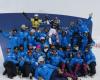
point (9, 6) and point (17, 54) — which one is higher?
point (9, 6)

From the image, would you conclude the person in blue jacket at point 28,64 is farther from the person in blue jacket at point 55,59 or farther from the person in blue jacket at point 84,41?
the person in blue jacket at point 84,41

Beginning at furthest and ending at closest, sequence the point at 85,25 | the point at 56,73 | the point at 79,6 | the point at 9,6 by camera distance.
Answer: the point at 79,6
the point at 9,6
the point at 85,25
the point at 56,73

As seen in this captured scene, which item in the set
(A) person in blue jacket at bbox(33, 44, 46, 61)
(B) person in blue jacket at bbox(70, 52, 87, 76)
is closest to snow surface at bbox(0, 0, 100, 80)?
(B) person in blue jacket at bbox(70, 52, 87, 76)

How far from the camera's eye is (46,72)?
7.95m

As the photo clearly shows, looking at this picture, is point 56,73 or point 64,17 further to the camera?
Answer: point 64,17

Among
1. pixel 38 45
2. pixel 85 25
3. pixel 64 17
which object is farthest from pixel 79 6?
pixel 38 45

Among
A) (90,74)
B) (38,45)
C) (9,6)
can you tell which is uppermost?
(9,6)

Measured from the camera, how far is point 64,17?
10.3 meters

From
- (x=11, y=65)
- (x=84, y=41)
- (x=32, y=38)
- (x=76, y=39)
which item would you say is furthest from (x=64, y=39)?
(x=11, y=65)

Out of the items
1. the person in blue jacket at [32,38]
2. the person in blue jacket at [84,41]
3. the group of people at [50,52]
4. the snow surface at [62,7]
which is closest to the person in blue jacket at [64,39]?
the group of people at [50,52]

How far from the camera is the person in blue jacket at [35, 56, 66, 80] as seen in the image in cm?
789

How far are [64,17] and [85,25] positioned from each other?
1256mm

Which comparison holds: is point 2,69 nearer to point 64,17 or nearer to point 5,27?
point 5,27

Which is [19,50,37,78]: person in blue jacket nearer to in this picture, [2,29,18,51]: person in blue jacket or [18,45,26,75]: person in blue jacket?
[18,45,26,75]: person in blue jacket
